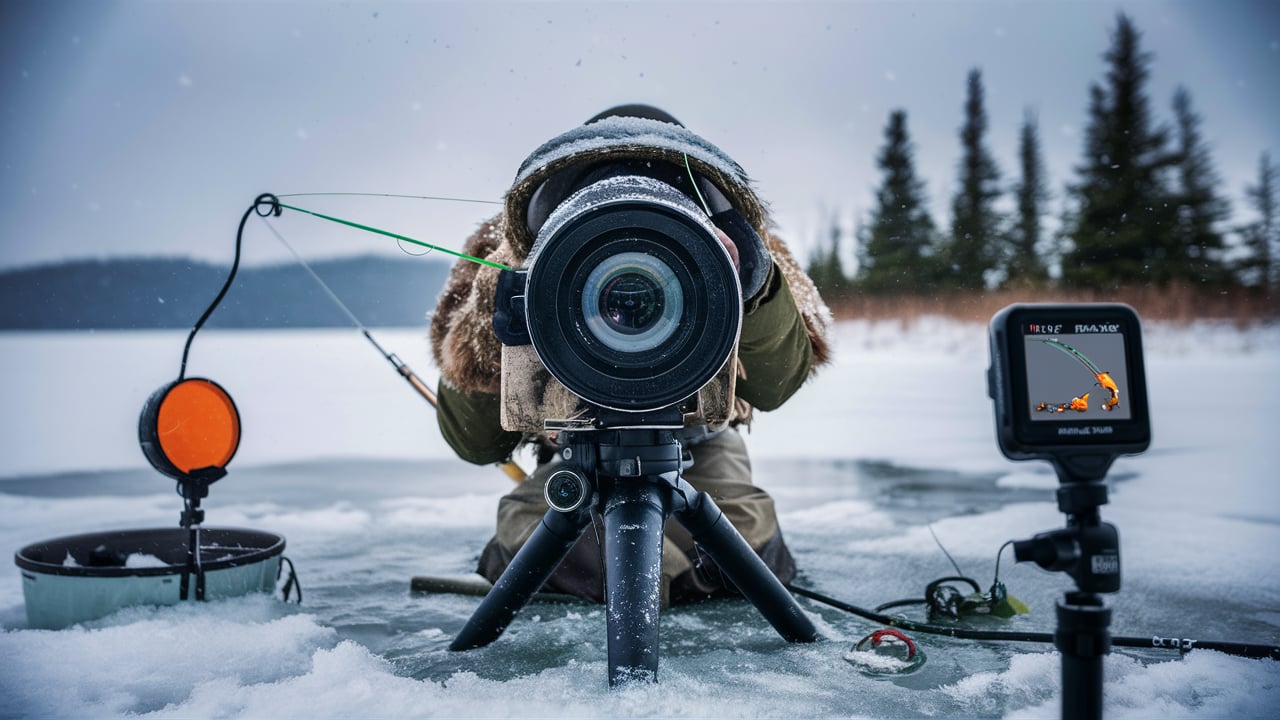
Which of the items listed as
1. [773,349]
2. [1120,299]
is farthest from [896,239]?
[773,349]

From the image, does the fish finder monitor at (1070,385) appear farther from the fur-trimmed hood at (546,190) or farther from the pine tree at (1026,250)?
the pine tree at (1026,250)

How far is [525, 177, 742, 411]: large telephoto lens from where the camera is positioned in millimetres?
1033

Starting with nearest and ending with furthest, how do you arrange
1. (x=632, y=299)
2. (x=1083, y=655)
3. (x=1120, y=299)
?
(x=1083, y=655)
(x=632, y=299)
(x=1120, y=299)

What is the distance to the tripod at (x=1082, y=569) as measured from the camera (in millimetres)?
725

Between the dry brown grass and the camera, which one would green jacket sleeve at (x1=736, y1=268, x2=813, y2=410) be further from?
the dry brown grass

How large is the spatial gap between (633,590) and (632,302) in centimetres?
37

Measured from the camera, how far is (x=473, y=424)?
1728 mm

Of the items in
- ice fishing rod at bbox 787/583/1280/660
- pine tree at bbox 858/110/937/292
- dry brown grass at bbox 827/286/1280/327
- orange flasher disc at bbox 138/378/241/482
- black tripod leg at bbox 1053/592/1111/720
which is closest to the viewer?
black tripod leg at bbox 1053/592/1111/720

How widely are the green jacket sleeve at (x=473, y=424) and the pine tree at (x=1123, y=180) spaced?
1360cm

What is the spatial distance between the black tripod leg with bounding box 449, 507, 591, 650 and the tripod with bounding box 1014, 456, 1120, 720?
63cm

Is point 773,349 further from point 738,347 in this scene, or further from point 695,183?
point 695,183

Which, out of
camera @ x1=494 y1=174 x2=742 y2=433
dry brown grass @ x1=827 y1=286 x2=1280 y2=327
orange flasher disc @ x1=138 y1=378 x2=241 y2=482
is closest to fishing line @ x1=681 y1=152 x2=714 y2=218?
camera @ x1=494 y1=174 x2=742 y2=433

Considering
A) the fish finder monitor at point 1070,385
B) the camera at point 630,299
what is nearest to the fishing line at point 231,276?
the camera at point 630,299

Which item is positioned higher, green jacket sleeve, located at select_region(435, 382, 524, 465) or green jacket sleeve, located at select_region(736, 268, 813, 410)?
green jacket sleeve, located at select_region(736, 268, 813, 410)
